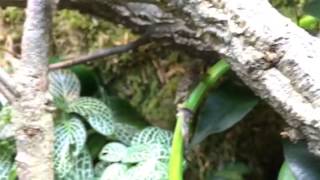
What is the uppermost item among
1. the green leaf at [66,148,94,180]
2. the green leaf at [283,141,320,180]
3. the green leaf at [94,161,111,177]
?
the green leaf at [283,141,320,180]

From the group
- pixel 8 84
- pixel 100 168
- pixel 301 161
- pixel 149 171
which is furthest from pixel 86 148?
pixel 301 161

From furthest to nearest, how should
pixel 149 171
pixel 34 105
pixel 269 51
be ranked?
pixel 149 171
pixel 34 105
pixel 269 51

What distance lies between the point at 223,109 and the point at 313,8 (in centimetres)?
18

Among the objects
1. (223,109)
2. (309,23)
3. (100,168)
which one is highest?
(309,23)

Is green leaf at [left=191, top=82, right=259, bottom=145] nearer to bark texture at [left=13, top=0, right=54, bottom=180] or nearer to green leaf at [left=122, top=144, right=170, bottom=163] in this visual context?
green leaf at [left=122, top=144, right=170, bottom=163]

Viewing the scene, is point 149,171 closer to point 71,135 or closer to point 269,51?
point 71,135

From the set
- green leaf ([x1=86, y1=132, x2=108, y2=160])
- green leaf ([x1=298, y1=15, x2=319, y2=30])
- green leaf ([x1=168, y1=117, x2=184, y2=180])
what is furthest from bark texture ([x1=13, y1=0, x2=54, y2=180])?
green leaf ([x1=298, y1=15, x2=319, y2=30])

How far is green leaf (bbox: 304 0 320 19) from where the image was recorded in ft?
2.81

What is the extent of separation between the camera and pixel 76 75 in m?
1.08

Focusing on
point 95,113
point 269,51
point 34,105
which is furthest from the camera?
point 95,113

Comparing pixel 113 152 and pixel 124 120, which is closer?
pixel 113 152

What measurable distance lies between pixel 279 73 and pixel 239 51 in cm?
Answer: 6

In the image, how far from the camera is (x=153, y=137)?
3.17 feet

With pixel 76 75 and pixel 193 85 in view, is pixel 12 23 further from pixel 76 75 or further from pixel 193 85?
pixel 193 85
